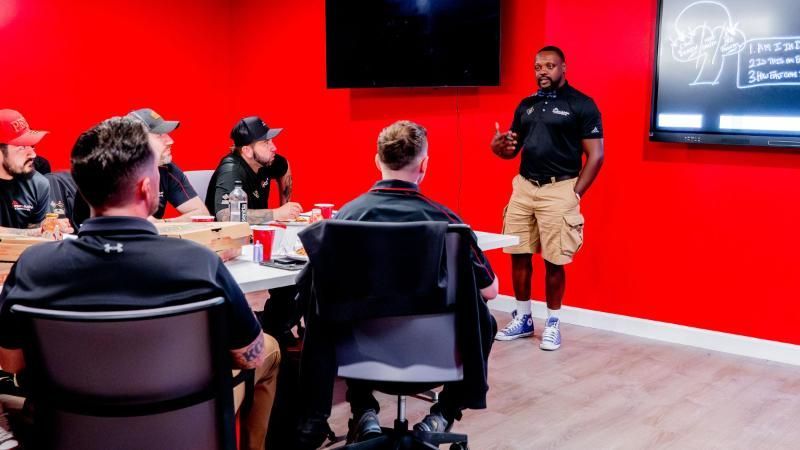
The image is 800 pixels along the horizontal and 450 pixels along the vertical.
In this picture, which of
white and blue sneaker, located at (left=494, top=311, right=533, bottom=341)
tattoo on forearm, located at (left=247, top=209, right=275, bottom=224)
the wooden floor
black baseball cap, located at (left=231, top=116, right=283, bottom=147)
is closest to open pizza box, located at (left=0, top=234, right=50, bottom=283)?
tattoo on forearm, located at (left=247, top=209, right=275, bottom=224)

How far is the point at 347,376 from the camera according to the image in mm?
2473

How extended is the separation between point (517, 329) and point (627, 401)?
1.15 m

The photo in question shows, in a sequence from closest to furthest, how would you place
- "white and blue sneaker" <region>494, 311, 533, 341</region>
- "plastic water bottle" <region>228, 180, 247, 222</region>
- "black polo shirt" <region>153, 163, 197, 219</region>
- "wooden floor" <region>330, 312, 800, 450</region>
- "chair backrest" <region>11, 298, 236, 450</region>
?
"chair backrest" <region>11, 298, 236, 450</region>
"wooden floor" <region>330, 312, 800, 450</region>
"plastic water bottle" <region>228, 180, 247, 222</region>
"black polo shirt" <region>153, 163, 197, 219</region>
"white and blue sneaker" <region>494, 311, 533, 341</region>

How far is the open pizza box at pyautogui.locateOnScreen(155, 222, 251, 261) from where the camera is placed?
2.79m

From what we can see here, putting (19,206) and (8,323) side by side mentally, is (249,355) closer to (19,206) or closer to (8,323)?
(8,323)

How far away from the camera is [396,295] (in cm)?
236

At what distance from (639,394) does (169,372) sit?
2.70 metres

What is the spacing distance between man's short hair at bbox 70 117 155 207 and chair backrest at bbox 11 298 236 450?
0.93 feet

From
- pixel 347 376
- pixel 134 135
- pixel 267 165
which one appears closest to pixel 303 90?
pixel 267 165

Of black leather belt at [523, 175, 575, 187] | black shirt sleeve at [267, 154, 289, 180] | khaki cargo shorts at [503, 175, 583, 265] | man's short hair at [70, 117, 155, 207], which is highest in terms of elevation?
man's short hair at [70, 117, 155, 207]

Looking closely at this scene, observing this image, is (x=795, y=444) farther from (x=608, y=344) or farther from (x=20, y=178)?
(x=20, y=178)

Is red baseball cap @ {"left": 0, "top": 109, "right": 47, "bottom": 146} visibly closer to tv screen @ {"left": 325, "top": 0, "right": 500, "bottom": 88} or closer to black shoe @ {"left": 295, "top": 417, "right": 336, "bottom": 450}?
black shoe @ {"left": 295, "top": 417, "right": 336, "bottom": 450}

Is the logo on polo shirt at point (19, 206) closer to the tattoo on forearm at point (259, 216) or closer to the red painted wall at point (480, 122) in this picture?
the tattoo on forearm at point (259, 216)

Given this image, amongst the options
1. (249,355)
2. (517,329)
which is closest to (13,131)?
(249,355)
